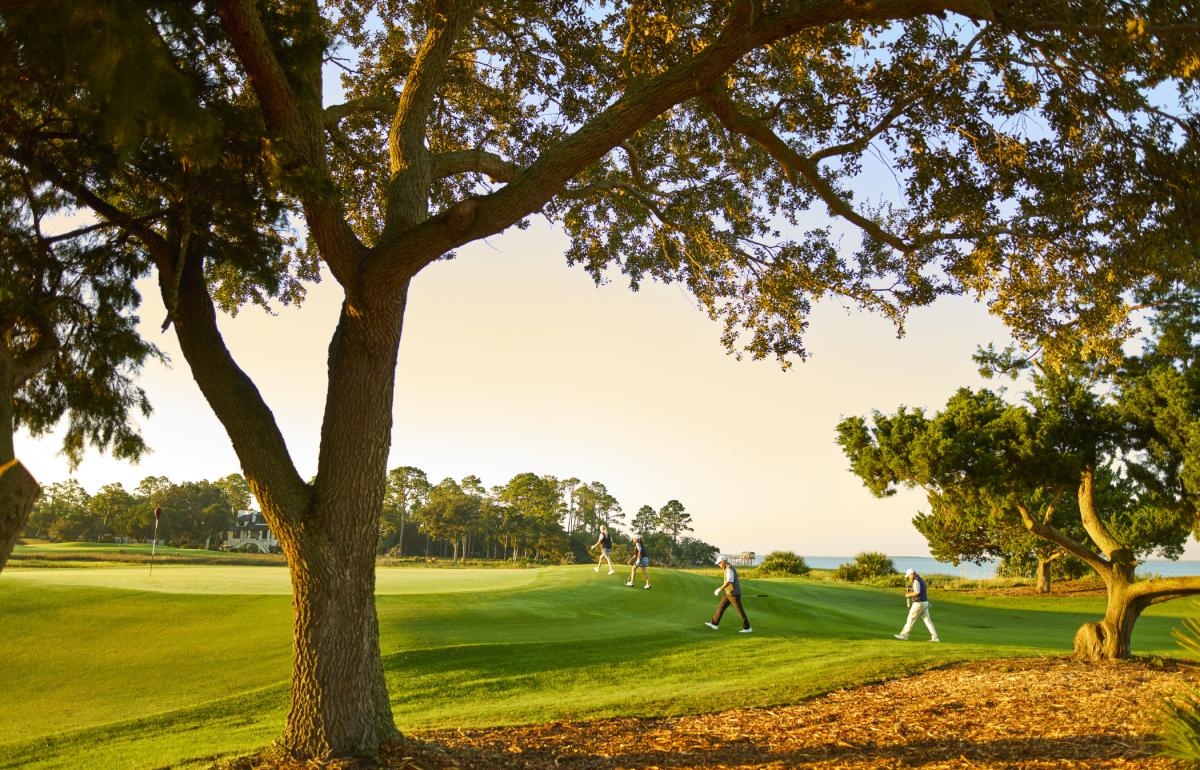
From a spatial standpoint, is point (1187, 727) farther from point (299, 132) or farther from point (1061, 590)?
point (1061, 590)

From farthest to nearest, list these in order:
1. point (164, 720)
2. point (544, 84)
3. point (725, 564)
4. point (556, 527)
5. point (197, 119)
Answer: point (556, 527), point (725, 564), point (544, 84), point (164, 720), point (197, 119)

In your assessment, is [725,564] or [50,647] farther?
[725,564]

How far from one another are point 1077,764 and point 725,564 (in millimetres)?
11557

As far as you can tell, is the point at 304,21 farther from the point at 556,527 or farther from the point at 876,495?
the point at 556,527

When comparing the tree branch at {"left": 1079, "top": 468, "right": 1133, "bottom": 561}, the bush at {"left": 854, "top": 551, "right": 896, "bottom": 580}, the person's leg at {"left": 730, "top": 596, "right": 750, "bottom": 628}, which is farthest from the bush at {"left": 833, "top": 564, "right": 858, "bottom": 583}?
the tree branch at {"left": 1079, "top": 468, "right": 1133, "bottom": 561}

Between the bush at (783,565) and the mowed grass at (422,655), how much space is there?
51.8ft

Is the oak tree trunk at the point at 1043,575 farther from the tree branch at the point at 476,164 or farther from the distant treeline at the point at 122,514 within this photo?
the distant treeline at the point at 122,514

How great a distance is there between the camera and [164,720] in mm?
9719

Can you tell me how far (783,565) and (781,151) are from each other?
34.6m

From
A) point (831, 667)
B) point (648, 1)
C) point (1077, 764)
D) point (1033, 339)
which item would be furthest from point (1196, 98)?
point (831, 667)

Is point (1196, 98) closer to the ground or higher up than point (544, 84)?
closer to the ground

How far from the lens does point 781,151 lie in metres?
7.75

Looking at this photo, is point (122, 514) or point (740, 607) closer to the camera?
point (740, 607)

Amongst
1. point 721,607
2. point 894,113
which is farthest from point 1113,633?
point 894,113
